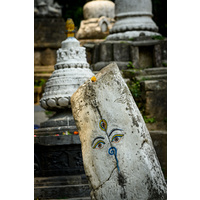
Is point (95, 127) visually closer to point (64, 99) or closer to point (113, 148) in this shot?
point (113, 148)

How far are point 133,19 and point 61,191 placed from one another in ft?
17.7

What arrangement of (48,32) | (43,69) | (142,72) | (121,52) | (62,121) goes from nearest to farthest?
(62,121) → (142,72) → (121,52) → (43,69) → (48,32)

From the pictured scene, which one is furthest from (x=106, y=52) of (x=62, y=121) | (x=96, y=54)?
(x=62, y=121)

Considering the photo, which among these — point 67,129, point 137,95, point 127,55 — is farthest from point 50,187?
point 127,55

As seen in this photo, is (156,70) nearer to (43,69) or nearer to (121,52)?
(121,52)

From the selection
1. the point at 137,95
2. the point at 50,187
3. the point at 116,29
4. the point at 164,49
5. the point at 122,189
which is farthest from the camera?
the point at 116,29

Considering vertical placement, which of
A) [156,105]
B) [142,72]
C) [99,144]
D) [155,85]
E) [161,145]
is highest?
[142,72]

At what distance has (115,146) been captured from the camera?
9.11 ft

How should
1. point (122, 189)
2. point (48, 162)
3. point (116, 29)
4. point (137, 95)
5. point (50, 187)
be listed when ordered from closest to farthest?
point (122, 189), point (50, 187), point (48, 162), point (137, 95), point (116, 29)

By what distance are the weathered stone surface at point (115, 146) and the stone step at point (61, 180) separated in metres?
1.26

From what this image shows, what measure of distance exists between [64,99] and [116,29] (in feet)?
14.2

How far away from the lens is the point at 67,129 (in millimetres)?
4402

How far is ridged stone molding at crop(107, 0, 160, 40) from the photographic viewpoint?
326 inches

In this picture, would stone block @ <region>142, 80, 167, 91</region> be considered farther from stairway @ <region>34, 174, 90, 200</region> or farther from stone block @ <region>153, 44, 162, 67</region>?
stairway @ <region>34, 174, 90, 200</region>
